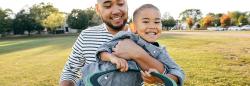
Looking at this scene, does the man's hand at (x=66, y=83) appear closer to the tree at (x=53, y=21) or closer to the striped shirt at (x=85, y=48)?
the striped shirt at (x=85, y=48)

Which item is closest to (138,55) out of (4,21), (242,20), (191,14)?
(4,21)

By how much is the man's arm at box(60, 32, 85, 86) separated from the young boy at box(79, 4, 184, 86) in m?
0.58

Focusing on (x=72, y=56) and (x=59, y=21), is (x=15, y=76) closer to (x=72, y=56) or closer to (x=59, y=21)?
(x=72, y=56)

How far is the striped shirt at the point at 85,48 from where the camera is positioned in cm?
308

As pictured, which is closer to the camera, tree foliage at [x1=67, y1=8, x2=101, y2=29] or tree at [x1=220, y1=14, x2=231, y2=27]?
tree foliage at [x1=67, y1=8, x2=101, y2=29]

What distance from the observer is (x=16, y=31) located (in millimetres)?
96375

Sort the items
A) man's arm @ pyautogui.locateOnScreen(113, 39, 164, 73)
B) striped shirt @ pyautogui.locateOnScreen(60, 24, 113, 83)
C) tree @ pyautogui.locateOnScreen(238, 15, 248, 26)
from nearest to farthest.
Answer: man's arm @ pyautogui.locateOnScreen(113, 39, 164, 73), striped shirt @ pyautogui.locateOnScreen(60, 24, 113, 83), tree @ pyautogui.locateOnScreen(238, 15, 248, 26)

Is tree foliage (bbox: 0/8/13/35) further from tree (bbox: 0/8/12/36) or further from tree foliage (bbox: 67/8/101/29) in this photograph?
tree foliage (bbox: 67/8/101/29)

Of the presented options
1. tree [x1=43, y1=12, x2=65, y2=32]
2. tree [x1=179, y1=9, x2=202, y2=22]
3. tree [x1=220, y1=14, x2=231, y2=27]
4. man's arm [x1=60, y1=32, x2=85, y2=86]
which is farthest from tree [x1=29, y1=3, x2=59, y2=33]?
man's arm [x1=60, y1=32, x2=85, y2=86]

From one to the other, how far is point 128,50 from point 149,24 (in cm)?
20

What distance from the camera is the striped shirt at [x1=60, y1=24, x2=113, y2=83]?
3.08m

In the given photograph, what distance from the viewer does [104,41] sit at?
121 inches

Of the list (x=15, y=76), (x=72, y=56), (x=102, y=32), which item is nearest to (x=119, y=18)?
(x=102, y=32)

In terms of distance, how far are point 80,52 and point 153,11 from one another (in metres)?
0.83
